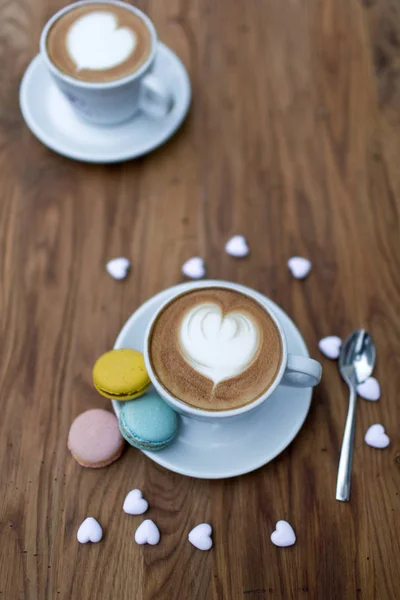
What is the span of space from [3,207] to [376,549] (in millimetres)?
759

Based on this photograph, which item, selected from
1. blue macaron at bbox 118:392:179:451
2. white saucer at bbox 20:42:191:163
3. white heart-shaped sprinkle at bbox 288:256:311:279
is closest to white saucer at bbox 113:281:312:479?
blue macaron at bbox 118:392:179:451

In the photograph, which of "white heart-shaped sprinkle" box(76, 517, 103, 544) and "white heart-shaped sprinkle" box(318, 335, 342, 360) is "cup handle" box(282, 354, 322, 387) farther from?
"white heart-shaped sprinkle" box(76, 517, 103, 544)

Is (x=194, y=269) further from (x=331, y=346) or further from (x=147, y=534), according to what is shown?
(x=147, y=534)

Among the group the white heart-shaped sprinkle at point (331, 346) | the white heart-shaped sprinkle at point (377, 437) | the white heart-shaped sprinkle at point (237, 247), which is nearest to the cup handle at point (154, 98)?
the white heart-shaped sprinkle at point (237, 247)

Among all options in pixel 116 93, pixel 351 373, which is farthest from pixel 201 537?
pixel 116 93

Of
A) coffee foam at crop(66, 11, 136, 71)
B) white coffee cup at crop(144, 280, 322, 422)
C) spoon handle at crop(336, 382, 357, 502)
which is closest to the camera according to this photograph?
white coffee cup at crop(144, 280, 322, 422)

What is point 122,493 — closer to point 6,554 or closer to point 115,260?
point 6,554

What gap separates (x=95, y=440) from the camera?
75cm

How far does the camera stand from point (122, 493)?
749mm

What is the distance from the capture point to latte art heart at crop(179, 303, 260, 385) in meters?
0.68

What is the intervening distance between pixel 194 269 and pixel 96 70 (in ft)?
1.12

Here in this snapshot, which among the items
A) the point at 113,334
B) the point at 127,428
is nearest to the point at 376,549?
the point at 127,428

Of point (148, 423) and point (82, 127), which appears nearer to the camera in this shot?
point (148, 423)

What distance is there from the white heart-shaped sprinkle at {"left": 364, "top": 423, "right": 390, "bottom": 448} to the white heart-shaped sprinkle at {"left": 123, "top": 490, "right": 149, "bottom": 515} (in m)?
0.32
